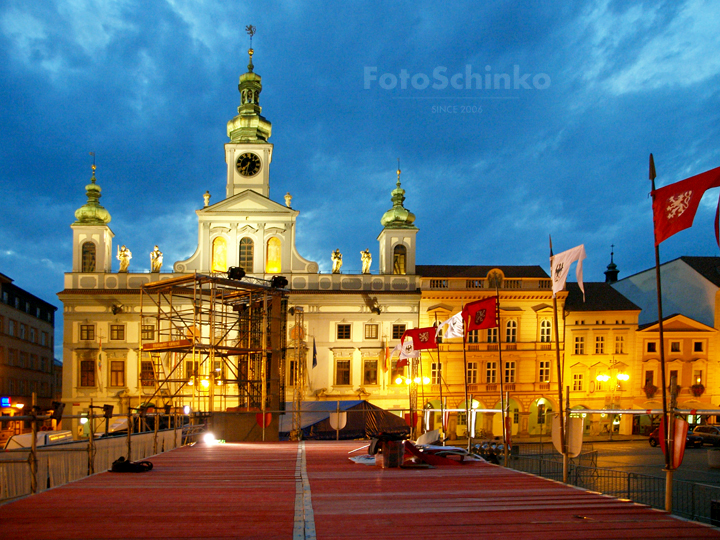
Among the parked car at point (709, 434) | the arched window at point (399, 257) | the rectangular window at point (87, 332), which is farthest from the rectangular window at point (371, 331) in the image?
the parked car at point (709, 434)

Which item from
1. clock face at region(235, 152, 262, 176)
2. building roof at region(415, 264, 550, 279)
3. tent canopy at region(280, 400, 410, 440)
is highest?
clock face at region(235, 152, 262, 176)

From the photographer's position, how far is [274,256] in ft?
144

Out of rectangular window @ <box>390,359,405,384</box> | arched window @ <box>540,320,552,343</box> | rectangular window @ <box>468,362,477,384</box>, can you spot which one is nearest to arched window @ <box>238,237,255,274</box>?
rectangular window @ <box>390,359,405,384</box>

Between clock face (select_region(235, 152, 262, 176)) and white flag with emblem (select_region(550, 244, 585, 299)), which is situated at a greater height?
clock face (select_region(235, 152, 262, 176))

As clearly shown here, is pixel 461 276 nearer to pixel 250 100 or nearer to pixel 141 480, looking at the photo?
pixel 250 100

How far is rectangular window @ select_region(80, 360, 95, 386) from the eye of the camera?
4250 cm

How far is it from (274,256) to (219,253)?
141 inches

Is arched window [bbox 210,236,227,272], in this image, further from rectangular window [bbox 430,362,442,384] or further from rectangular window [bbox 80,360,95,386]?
rectangular window [bbox 430,362,442,384]

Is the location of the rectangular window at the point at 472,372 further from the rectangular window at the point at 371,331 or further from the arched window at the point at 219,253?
the arched window at the point at 219,253

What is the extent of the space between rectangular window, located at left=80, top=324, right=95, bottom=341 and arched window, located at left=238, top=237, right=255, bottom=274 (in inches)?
409

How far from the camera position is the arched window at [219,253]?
142ft

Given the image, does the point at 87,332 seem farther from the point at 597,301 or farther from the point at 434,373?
the point at 597,301

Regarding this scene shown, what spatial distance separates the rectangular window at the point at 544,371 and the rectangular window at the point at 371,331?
11711 millimetres

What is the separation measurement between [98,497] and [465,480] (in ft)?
20.2
